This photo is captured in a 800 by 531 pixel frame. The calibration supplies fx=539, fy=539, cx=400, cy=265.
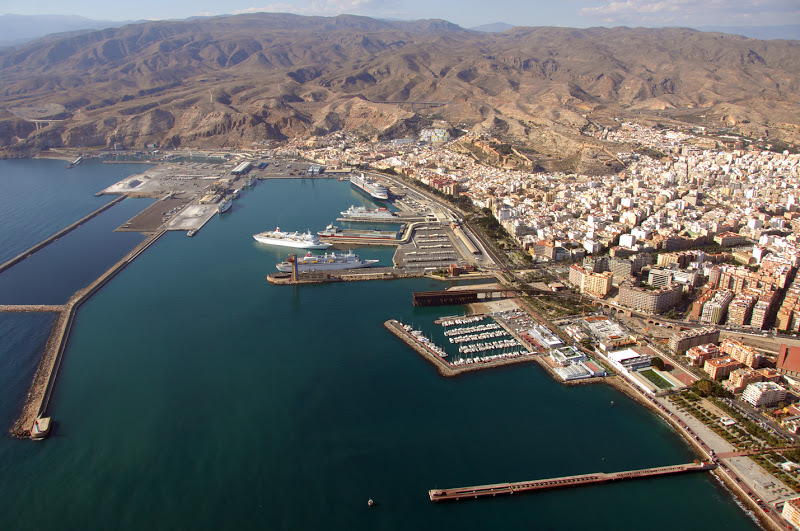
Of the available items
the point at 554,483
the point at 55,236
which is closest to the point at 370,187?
the point at 55,236

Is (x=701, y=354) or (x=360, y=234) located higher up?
(x=701, y=354)

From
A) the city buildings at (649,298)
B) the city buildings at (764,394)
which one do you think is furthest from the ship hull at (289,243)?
the city buildings at (764,394)

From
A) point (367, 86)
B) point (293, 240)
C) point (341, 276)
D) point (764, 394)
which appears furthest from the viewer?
point (367, 86)

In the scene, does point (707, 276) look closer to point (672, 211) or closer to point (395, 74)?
point (672, 211)

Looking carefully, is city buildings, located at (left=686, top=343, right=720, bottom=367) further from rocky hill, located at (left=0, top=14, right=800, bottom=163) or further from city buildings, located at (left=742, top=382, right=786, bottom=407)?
rocky hill, located at (left=0, top=14, right=800, bottom=163)

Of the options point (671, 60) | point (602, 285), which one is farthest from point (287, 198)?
point (671, 60)

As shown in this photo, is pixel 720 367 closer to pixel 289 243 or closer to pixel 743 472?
pixel 743 472

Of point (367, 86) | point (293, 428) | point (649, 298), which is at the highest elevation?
point (367, 86)

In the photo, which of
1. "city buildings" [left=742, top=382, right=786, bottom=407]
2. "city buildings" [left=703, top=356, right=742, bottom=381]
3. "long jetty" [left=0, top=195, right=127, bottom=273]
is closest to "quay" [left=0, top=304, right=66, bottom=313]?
"long jetty" [left=0, top=195, right=127, bottom=273]
